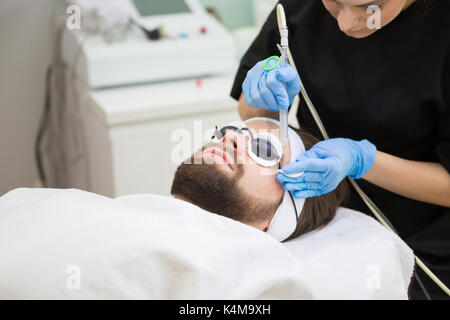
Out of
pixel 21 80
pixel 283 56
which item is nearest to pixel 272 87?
pixel 283 56

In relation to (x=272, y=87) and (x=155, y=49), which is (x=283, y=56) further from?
(x=155, y=49)

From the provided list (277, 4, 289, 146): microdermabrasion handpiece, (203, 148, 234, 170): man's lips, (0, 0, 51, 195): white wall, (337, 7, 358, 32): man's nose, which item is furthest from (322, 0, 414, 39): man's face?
(0, 0, 51, 195): white wall

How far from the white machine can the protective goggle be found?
82 centimetres

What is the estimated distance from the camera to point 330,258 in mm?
1007

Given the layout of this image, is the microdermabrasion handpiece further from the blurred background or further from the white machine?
the white machine

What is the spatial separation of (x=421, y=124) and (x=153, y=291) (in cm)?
67

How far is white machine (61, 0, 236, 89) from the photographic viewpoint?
1.87m

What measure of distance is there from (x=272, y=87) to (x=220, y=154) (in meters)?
0.18

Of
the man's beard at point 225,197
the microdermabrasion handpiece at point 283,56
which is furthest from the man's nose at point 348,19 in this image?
the man's beard at point 225,197

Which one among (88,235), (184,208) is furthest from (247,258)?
(88,235)

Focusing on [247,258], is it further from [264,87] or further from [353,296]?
[264,87]

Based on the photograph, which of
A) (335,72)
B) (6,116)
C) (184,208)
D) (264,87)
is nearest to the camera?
(184,208)

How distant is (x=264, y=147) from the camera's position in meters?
1.14

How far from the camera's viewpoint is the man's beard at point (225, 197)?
1.09 metres
